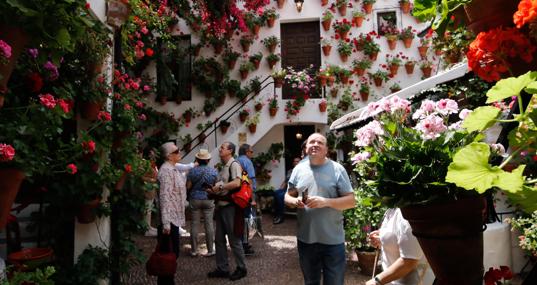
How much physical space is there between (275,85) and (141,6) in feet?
23.0

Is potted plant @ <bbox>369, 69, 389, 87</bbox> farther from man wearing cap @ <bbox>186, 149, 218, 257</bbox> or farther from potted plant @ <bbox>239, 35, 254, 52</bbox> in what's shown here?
man wearing cap @ <bbox>186, 149, 218, 257</bbox>

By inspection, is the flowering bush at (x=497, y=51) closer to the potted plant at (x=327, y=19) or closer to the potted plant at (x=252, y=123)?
the potted plant at (x=252, y=123)

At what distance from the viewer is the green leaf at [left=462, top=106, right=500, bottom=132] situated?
859 millimetres

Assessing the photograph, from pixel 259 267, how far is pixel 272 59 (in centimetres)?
717

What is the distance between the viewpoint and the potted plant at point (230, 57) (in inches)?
457

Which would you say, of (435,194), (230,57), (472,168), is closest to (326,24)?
(230,57)

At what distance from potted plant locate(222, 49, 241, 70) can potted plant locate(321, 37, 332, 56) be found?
252 cm

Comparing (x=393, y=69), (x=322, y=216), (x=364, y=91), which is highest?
(x=393, y=69)

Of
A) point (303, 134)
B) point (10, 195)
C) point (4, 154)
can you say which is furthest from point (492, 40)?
point (303, 134)

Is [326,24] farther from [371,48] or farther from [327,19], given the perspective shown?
[371,48]

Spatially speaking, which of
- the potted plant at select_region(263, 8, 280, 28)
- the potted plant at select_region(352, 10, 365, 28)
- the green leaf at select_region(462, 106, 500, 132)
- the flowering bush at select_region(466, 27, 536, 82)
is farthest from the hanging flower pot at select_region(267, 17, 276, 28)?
the green leaf at select_region(462, 106, 500, 132)

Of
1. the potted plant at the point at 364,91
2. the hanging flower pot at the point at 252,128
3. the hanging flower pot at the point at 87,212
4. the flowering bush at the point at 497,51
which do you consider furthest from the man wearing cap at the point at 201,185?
the potted plant at the point at 364,91

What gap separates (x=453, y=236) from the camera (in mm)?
1076

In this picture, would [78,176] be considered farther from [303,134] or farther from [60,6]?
[303,134]
